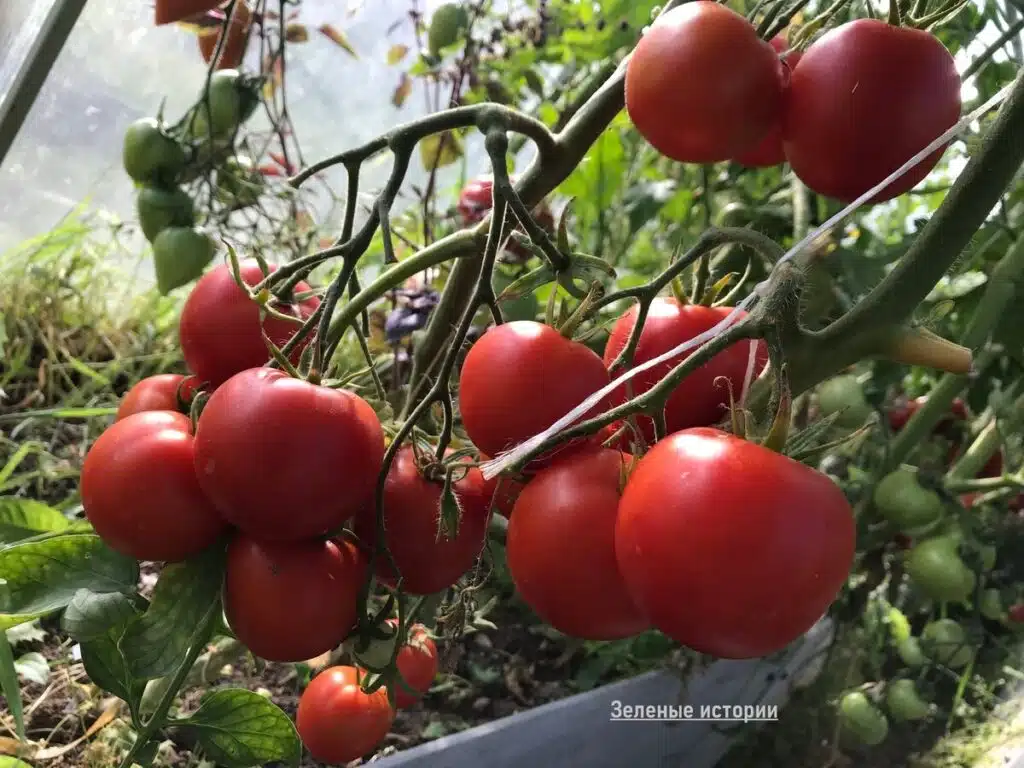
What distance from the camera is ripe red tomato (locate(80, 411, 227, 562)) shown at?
299mm

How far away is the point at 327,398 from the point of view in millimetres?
287

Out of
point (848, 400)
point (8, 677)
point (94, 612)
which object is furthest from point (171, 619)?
point (848, 400)

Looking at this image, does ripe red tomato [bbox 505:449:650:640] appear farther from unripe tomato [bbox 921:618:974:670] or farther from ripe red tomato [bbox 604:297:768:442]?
unripe tomato [bbox 921:618:974:670]

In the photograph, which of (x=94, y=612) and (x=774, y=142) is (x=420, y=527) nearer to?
(x=94, y=612)

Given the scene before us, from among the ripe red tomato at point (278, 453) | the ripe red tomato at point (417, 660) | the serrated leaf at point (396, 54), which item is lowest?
the ripe red tomato at point (417, 660)

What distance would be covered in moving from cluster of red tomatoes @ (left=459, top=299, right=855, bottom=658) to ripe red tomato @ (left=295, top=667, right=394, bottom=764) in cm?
26

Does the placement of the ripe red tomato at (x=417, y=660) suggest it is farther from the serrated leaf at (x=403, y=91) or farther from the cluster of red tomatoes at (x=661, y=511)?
the serrated leaf at (x=403, y=91)

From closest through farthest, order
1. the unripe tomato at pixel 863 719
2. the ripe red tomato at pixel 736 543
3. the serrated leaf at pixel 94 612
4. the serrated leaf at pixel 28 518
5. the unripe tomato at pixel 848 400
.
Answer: the ripe red tomato at pixel 736 543 < the serrated leaf at pixel 94 612 < the serrated leaf at pixel 28 518 < the unripe tomato at pixel 848 400 < the unripe tomato at pixel 863 719

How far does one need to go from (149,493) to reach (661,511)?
206mm

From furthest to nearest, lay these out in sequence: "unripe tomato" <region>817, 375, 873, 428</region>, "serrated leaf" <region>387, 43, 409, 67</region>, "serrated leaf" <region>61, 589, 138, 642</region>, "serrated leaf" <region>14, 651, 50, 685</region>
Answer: "serrated leaf" <region>387, 43, 409, 67</region>, "unripe tomato" <region>817, 375, 873, 428</region>, "serrated leaf" <region>14, 651, 50, 685</region>, "serrated leaf" <region>61, 589, 138, 642</region>

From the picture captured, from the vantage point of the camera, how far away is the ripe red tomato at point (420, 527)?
34cm

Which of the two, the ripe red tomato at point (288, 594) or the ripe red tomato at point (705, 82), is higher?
the ripe red tomato at point (705, 82)

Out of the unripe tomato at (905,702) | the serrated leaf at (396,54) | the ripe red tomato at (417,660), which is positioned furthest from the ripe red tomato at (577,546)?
the serrated leaf at (396,54)

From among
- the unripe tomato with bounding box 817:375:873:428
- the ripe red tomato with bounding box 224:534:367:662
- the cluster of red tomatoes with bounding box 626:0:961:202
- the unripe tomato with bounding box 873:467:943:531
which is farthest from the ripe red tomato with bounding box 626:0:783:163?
the unripe tomato with bounding box 873:467:943:531
